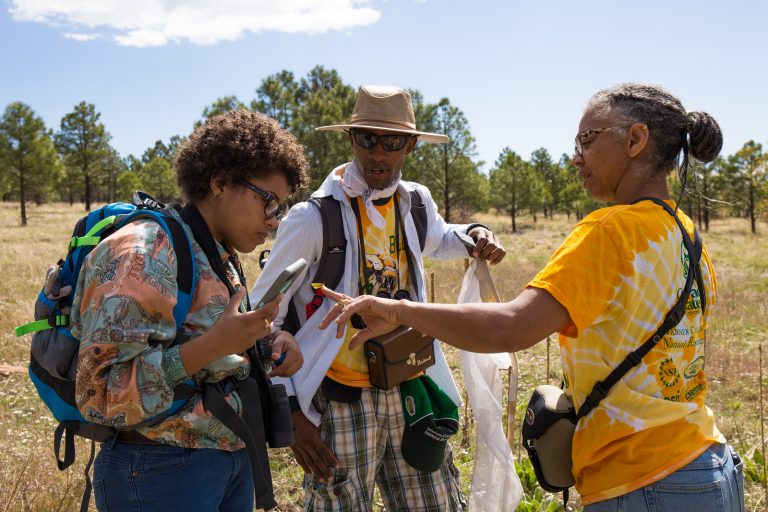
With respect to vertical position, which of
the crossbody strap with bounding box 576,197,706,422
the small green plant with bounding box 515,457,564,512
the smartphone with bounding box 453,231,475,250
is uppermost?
the smartphone with bounding box 453,231,475,250

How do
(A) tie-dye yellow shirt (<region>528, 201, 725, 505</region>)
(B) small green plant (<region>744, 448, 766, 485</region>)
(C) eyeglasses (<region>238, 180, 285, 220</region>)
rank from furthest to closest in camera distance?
(B) small green plant (<region>744, 448, 766, 485</region>) → (C) eyeglasses (<region>238, 180, 285, 220</region>) → (A) tie-dye yellow shirt (<region>528, 201, 725, 505</region>)

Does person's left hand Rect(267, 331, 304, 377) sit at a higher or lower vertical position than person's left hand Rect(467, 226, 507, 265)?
lower

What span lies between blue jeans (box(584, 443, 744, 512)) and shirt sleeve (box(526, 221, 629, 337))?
51 centimetres

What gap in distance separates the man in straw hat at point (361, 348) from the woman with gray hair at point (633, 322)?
2.83 feet

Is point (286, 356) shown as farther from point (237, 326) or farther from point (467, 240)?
point (467, 240)

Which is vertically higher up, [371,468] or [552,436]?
[552,436]

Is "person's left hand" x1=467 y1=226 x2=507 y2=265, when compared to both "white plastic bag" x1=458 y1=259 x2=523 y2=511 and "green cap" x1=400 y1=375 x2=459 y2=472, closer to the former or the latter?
"white plastic bag" x1=458 y1=259 x2=523 y2=511

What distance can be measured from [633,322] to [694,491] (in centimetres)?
50

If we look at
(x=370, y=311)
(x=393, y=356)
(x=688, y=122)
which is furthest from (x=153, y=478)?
(x=688, y=122)

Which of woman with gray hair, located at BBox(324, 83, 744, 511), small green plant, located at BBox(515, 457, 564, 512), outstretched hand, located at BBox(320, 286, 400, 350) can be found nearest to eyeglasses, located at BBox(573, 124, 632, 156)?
woman with gray hair, located at BBox(324, 83, 744, 511)

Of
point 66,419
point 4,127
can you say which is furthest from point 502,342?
point 4,127

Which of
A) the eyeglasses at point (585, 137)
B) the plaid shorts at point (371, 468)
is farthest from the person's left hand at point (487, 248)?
the eyeglasses at point (585, 137)

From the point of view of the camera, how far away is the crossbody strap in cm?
175

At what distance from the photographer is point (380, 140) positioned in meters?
2.93
